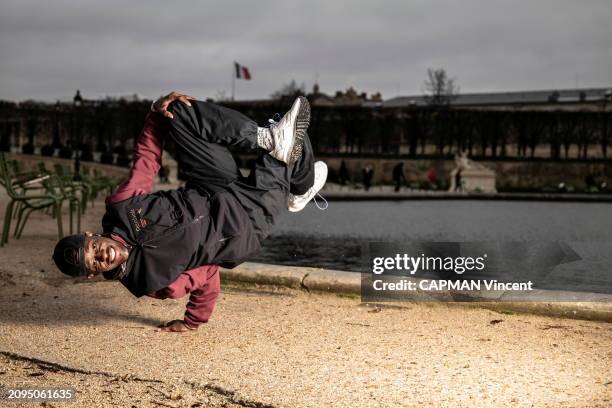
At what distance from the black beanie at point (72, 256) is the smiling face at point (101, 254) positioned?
0.08 feet

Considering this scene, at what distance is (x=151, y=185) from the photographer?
4621 millimetres

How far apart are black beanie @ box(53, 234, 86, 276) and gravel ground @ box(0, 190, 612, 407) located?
0.47m

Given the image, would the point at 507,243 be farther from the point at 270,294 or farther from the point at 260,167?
the point at 260,167

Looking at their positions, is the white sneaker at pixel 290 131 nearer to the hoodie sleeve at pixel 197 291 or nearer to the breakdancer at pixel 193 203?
the breakdancer at pixel 193 203

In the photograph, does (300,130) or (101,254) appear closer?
(101,254)

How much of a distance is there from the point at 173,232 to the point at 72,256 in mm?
499

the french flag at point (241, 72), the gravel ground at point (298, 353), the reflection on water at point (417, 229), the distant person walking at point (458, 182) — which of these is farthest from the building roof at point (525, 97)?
the gravel ground at point (298, 353)

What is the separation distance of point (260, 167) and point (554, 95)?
285 ft

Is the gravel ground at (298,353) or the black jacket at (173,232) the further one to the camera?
the black jacket at (173,232)

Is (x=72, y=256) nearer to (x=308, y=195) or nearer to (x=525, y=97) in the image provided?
(x=308, y=195)

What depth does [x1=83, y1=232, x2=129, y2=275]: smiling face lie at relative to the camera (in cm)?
407

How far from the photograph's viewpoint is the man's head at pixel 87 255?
13.3 feet

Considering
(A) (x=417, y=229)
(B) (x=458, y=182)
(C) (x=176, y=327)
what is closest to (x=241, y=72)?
(B) (x=458, y=182)

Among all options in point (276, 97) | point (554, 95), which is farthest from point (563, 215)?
point (554, 95)
